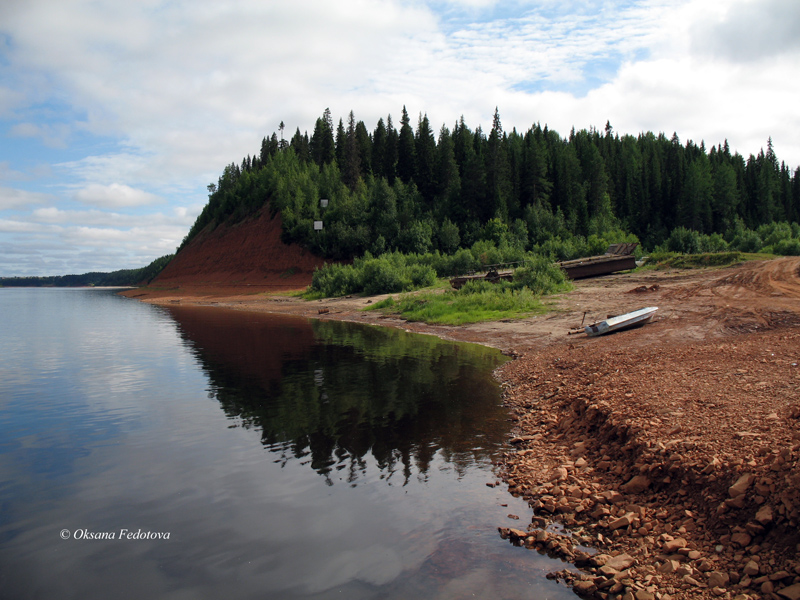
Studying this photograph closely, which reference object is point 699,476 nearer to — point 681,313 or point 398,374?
point 398,374

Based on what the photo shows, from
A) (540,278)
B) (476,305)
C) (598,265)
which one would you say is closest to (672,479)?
(476,305)

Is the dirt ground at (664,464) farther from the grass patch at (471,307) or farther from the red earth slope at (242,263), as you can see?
the red earth slope at (242,263)

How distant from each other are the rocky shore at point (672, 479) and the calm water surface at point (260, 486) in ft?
1.92

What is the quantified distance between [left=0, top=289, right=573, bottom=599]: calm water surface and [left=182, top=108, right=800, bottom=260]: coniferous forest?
1795 inches

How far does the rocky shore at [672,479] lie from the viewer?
4.63 m

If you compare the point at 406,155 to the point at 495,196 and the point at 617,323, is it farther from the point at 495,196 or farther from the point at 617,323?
the point at 617,323

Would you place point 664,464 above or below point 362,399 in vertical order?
above

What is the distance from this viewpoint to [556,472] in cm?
729

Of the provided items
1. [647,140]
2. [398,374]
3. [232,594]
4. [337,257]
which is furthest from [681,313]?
[647,140]

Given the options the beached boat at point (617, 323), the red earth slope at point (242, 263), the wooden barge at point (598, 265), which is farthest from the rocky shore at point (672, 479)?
the red earth slope at point (242, 263)

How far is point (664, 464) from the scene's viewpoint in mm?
6270

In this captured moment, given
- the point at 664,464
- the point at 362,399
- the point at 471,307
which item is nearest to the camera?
the point at 664,464

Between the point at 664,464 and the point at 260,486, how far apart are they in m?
5.55

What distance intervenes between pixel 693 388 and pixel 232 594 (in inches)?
312
